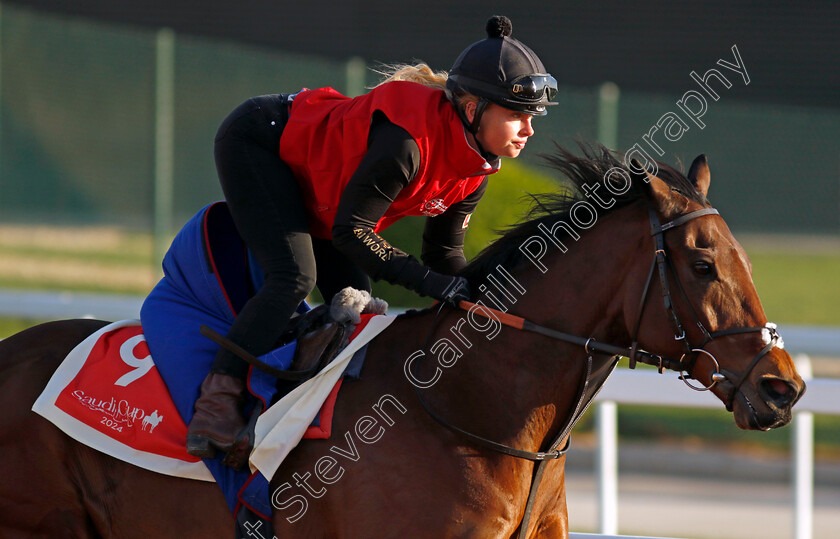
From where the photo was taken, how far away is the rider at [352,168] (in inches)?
109

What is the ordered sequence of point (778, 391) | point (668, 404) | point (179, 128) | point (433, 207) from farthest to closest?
point (179, 128)
point (668, 404)
point (433, 207)
point (778, 391)

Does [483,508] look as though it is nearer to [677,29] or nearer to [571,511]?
[571,511]

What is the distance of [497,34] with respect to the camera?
115 inches

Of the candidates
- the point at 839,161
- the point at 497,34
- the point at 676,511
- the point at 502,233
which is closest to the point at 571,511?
the point at 676,511

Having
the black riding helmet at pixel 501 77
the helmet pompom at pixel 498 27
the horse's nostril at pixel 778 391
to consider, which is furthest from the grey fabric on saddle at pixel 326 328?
the horse's nostril at pixel 778 391

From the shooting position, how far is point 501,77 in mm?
2811

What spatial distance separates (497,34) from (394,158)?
567mm

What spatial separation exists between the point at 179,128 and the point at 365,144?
711cm

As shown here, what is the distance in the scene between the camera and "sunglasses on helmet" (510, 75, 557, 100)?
9.18 ft

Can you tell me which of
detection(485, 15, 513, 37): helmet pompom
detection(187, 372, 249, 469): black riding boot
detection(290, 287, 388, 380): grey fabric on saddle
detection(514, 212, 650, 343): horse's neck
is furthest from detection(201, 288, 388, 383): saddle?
detection(485, 15, 513, 37): helmet pompom

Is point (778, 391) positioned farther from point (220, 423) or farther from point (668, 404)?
point (668, 404)

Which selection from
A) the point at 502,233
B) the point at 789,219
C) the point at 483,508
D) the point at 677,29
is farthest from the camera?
the point at 677,29

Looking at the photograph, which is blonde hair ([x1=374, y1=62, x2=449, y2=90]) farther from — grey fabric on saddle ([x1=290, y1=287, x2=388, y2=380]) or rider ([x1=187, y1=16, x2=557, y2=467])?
grey fabric on saddle ([x1=290, y1=287, x2=388, y2=380])

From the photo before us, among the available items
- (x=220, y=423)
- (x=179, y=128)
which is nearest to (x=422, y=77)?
(x=220, y=423)
